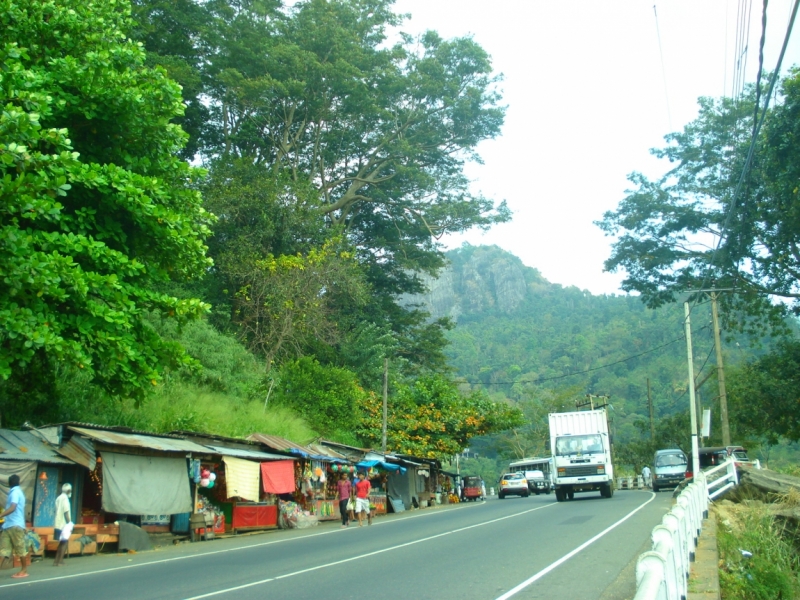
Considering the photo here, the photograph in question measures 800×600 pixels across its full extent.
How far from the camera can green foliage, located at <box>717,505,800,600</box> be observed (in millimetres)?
9461

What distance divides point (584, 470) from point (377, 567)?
20266 mm

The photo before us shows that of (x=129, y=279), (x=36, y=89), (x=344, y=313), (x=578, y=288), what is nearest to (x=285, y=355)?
(x=344, y=313)

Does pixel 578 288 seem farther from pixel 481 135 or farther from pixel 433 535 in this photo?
pixel 433 535

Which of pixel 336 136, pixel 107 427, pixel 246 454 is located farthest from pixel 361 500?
pixel 336 136

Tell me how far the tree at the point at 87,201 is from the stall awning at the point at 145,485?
298 centimetres

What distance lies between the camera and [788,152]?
23.1m

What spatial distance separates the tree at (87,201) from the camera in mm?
10812

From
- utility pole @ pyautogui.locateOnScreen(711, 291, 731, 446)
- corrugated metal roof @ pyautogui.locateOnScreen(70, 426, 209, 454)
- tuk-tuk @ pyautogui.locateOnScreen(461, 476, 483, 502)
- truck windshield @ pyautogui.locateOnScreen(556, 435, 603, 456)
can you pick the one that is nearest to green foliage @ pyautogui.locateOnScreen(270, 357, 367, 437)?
truck windshield @ pyautogui.locateOnScreen(556, 435, 603, 456)

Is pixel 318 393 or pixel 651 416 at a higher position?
pixel 318 393

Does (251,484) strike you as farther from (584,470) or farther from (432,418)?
(432,418)

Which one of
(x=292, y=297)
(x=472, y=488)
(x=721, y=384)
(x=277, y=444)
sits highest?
(x=292, y=297)

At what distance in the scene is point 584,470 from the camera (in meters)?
30.1

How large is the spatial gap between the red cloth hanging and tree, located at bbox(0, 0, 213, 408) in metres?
7.96

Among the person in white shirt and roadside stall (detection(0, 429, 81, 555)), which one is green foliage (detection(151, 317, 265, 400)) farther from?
the person in white shirt
